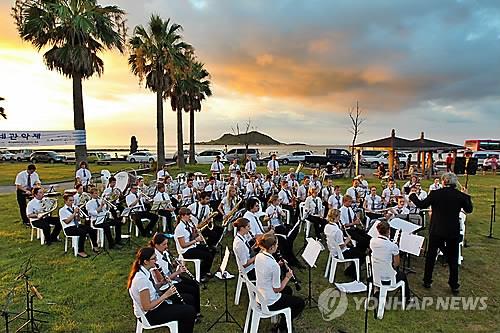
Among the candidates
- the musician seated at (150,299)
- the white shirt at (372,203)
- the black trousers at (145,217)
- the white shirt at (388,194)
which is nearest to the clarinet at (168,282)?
the musician seated at (150,299)

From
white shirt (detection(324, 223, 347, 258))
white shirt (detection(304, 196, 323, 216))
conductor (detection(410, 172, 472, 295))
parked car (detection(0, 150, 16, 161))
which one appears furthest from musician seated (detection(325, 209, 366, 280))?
parked car (detection(0, 150, 16, 161))

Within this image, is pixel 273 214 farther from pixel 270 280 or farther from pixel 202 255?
pixel 270 280

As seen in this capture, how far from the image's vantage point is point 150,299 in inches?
170

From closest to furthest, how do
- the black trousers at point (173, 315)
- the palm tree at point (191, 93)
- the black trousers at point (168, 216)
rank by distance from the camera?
the black trousers at point (173, 315) → the black trousers at point (168, 216) → the palm tree at point (191, 93)

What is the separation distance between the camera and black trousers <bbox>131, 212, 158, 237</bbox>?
1026 centimetres

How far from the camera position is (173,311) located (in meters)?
4.49

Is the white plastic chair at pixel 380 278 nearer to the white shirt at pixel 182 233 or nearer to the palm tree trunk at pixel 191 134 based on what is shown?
the white shirt at pixel 182 233

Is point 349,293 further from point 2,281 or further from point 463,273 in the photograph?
point 2,281

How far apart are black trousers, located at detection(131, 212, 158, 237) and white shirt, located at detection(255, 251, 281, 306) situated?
6315 mm

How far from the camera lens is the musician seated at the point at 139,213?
9977mm

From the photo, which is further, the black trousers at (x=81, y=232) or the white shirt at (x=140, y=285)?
the black trousers at (x=81, y=232)

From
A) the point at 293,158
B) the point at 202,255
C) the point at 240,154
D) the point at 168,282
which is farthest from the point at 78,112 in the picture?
the point at 293,158

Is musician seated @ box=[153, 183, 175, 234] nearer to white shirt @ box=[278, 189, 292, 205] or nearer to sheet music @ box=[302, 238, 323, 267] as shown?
white shirt @ box=[278, 189, 292, 205]

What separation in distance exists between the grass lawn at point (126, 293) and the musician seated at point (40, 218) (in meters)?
0.35
